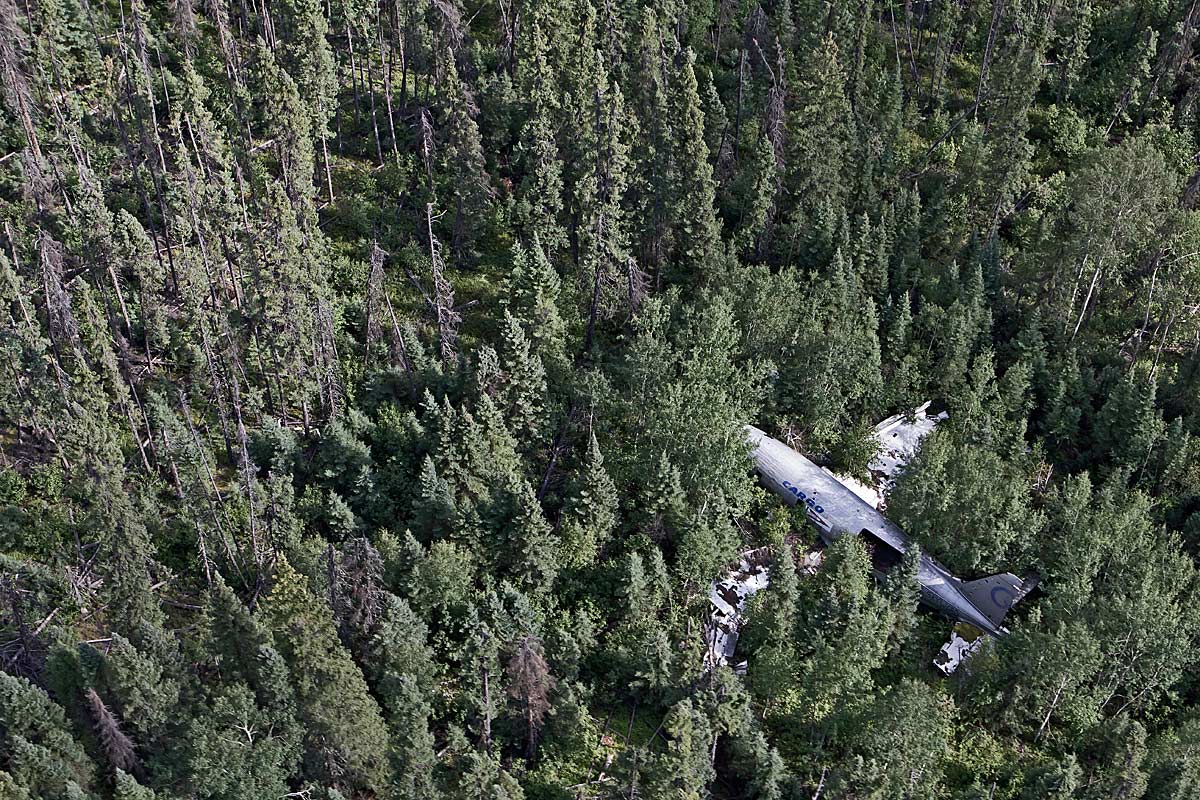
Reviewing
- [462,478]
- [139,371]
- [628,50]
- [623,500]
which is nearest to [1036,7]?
[628,50]

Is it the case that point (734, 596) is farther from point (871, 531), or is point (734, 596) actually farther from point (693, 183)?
point (693, 183)

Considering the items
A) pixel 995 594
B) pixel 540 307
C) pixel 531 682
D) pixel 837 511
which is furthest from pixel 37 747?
pixel 995 594

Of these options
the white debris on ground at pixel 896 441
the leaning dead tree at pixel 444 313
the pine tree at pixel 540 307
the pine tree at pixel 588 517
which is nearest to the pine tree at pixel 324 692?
the pine tree at pixel 588 517

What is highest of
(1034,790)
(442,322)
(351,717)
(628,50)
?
(628,50)

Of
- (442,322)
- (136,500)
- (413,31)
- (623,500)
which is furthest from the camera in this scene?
(413,31)

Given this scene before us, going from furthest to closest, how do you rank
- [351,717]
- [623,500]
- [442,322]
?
[442,322], [623,500], [351,717]

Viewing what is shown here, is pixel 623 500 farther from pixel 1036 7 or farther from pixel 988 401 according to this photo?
pixel 1036 7
